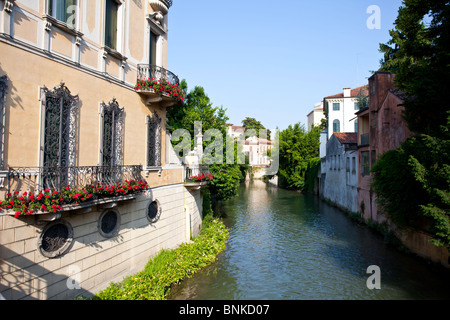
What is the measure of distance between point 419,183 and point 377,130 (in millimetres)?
8158

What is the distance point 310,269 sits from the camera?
13641 millimetres

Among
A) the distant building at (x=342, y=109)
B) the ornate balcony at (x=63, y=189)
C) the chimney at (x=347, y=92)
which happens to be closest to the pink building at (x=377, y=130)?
the ornate balcony at (x=63, y=189)

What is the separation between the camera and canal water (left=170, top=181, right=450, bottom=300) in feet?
36.6

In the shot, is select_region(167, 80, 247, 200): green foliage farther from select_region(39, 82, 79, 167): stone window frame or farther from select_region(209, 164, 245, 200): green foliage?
select_region(39, 82, 79, 167): stone window frame

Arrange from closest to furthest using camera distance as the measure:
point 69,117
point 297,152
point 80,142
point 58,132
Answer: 1. point 58,132
2. point 69,117
3. point 80,142
4. point 297,152

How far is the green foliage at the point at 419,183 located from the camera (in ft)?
33.0

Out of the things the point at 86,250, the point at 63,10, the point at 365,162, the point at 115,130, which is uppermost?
the point at 63,10

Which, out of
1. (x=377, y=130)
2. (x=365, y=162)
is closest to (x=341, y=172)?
(x=365, y=162)

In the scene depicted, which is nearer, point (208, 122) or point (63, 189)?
point (63, 189)

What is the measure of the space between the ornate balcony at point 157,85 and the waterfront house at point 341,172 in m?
18.4

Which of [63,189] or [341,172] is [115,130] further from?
[341,172]

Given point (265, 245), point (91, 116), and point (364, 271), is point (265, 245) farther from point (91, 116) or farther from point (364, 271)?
point (91, 116)

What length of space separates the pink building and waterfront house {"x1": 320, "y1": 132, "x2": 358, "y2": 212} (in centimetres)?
156
